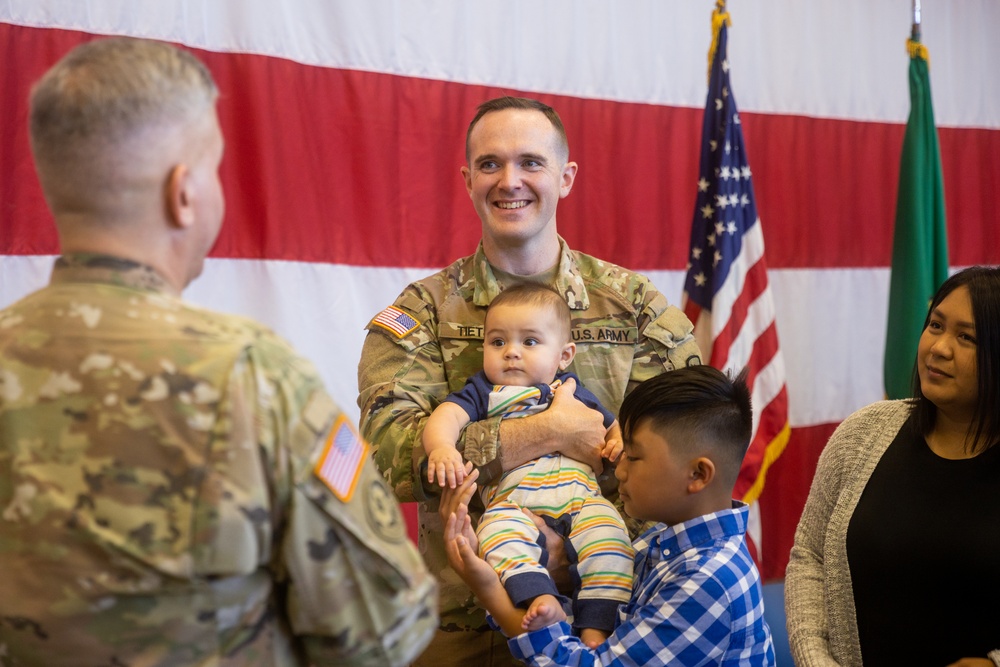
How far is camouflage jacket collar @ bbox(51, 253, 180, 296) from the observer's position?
3.63 ft

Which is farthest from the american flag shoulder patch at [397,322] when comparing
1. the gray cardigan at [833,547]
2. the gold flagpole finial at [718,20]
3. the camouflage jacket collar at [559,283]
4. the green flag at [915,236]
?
the green flag at [915,236]

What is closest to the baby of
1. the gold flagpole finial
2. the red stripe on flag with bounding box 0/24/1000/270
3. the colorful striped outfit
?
the colorful striped outfit

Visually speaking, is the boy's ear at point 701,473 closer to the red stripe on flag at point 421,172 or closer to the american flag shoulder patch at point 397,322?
the american flag shoulder patch at point 397,322

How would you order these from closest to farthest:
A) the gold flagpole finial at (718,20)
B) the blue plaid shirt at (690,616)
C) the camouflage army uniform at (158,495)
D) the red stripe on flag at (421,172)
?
the camouflage army uniform at (158,495) < the blue plaid shirt at (690,616) < the red stripe on flag at (421,172) < the gold flagpole finial at (718,20)

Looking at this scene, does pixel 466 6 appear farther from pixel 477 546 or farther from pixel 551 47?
pixel 477 546

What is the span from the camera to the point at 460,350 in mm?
2227

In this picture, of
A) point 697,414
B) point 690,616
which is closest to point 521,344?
point 697,414

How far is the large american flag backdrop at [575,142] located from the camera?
3039 millimetres

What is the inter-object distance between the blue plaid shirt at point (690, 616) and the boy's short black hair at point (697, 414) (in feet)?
0.36

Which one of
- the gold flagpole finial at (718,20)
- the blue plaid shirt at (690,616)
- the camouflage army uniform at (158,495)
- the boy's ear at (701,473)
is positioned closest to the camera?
the camouflage army uniform at (158,495)

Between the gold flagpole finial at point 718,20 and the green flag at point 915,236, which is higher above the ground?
the gold flagpole finial at point 718,20

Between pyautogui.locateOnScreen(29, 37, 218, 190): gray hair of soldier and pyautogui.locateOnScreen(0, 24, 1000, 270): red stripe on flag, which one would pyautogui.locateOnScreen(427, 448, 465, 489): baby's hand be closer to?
pyautogui.locateOnScreen(29, 37, 218, 190): gray hair of soldier

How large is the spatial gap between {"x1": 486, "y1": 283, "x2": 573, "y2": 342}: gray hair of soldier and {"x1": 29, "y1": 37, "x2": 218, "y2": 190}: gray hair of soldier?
3.48ft

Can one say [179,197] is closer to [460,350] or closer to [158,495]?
[158,495]
